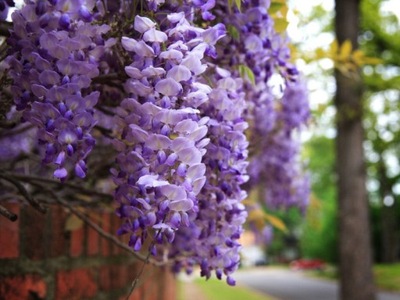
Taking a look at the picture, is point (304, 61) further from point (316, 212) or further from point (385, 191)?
point (385, 191)

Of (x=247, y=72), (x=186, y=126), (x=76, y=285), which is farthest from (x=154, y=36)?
(x=76, y=285)

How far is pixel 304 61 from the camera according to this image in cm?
225

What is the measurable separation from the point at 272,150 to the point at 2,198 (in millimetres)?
2553

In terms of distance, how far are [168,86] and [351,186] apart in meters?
6.15

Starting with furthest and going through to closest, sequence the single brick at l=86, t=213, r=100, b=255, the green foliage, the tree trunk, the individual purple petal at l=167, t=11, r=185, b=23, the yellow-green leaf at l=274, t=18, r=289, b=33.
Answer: the green foliage, the tree trunk, the single brick at l=86, t=213, r=100, b=255, the yellow-green leaf at l=274, t=18, r=289, b=33, the individual purple petal at l=167, t=11, r=185, b=23

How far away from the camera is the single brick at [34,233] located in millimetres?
1387

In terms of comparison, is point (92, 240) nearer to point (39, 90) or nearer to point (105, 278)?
point (105, 278)

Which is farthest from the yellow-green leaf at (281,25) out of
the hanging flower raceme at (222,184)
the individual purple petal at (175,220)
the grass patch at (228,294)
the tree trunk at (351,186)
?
the grass patch at (228,294)

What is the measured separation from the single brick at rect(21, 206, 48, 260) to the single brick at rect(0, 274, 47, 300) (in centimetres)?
6

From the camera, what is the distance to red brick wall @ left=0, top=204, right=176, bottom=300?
132 centimetres

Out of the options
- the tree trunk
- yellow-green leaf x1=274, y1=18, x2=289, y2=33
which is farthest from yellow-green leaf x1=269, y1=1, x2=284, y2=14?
the tree trunk

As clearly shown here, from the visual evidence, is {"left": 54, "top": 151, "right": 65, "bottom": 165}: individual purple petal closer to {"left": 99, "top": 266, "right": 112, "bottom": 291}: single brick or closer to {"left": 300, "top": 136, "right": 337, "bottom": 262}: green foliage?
{"left": 99, "top": 266, "right": 112, "bottom": 291}: single brick

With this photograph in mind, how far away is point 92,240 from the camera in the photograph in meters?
1.72

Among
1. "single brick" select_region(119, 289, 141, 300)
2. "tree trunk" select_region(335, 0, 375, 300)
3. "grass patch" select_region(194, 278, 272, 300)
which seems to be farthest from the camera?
"grass patch" select_region(194, 278, 272, 300)
